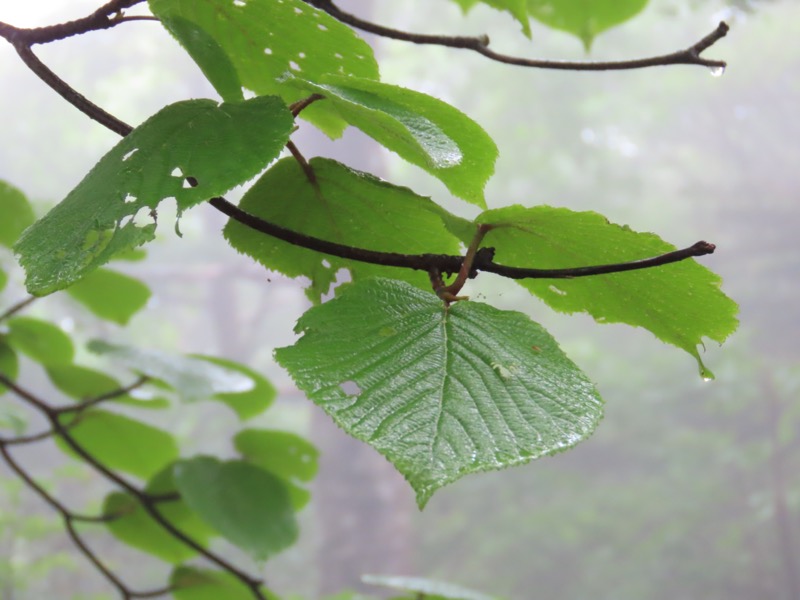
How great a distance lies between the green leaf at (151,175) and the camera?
209mm

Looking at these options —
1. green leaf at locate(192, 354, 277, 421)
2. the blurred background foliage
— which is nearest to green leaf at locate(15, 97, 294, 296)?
green leaf at locate(192, 354, 277, 421)

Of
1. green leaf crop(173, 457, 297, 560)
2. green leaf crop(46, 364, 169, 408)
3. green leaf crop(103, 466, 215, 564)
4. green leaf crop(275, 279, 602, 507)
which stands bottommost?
green leaf crop(103, 466, 215, 564)

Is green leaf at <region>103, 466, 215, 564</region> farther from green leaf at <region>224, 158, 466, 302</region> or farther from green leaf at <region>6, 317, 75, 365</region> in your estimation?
green leaf at <region>224, 158, 466, 302</region>

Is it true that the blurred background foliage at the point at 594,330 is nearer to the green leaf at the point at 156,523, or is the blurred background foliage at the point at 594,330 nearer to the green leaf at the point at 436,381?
the green leaf at the point at 156,523

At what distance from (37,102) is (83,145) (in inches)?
37.1

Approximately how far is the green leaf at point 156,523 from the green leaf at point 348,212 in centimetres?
37

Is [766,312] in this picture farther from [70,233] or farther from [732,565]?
[70,233]

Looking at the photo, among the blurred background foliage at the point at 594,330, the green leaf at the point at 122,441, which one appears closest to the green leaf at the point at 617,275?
the green leaf at the point at 122,441

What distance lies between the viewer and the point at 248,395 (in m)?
0.70

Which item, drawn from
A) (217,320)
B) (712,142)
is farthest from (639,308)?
(712,142)

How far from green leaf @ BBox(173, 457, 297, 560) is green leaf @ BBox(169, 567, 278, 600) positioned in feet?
0.24

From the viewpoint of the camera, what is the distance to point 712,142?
29.4 feet

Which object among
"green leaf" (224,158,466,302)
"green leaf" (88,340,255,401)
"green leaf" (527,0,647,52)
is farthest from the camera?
"green leaf" (88,340,255,401)

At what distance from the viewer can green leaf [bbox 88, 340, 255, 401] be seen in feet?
1.88
